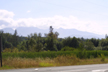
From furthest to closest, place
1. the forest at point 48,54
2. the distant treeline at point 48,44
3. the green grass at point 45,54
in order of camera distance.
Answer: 1. the distant treeline at point 48,44
2. the green grass at point 45,54
3. the forest at point 48,54

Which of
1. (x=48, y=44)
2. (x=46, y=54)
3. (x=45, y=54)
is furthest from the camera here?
(x=48, y=44)

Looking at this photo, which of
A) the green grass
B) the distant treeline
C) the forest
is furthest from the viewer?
the distant treeline

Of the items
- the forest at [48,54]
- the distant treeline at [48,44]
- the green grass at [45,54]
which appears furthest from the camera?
the distant treeline at [48,44]

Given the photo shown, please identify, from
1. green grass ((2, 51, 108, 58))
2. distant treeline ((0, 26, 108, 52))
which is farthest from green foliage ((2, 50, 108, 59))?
distant treeline ((0, 26, 108, 52))

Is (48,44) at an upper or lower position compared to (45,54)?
upper

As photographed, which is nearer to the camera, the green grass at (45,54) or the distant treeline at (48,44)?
A: the green grass at (45,54)

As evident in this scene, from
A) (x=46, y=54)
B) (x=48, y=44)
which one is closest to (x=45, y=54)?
(x=46, y=54)

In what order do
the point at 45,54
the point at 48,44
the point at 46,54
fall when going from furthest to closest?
the point at 48,44
the point at 46,54
the point at 45,54

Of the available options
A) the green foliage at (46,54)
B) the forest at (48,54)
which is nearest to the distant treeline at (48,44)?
the forest at (48,54)

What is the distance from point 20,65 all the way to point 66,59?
24.5 ft

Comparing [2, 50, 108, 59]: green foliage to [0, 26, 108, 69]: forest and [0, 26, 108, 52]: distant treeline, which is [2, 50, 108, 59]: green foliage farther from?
[0, 26, 108, 52]: distant treeline

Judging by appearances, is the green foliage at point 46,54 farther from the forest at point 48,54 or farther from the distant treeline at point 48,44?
the distant treeline at point 48,44

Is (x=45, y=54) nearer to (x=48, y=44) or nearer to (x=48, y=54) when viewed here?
(x=48, y=54)

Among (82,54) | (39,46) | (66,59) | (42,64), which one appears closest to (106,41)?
(39,46)
